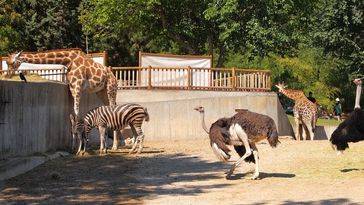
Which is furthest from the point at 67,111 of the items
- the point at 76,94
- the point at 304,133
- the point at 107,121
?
the point at 304,133

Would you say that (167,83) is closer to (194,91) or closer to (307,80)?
(194,91)

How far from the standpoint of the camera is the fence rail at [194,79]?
90.3 feet

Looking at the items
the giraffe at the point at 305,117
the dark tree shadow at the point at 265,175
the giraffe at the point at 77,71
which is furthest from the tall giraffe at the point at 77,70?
the giraffe at the point at 305,117

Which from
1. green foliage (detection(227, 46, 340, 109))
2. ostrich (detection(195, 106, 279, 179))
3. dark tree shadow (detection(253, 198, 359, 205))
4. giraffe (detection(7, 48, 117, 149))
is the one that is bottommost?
dark tree shadow (detection(253, 198, 359, 205))

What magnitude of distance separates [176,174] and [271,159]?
12.0 feet

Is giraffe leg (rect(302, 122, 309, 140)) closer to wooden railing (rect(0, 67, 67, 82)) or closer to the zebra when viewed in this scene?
wooden railing (rect(0, 67, 67, 82))

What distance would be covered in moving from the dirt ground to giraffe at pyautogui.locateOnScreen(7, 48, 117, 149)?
9.94 ft

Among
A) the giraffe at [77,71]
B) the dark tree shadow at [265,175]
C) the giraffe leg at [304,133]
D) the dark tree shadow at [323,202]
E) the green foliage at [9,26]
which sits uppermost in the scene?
the green foliage at [9,26]

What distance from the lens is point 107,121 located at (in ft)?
61.5

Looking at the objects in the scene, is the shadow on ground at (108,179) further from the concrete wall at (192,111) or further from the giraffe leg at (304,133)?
the giraffe leg at (304,133)

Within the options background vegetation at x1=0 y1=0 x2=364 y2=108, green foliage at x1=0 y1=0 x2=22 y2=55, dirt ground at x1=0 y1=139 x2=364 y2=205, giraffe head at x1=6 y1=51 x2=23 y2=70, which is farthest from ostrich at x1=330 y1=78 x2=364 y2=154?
green foliage at x1=0 y1=0 x2=22 y2=55

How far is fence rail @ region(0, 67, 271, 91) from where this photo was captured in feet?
90.3

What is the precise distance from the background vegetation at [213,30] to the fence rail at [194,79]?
5755mm

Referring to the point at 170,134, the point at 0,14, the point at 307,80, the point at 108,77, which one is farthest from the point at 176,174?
the point at 307,80
